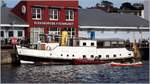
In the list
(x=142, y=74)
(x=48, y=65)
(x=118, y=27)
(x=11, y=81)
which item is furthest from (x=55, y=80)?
(x=118, y=27)

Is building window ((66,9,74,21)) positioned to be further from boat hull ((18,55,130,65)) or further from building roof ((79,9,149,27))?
boat hull ((18,55,130,65))

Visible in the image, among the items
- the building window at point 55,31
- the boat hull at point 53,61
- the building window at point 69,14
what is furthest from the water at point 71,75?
the building window at point 69,14

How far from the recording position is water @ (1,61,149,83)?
44.8m

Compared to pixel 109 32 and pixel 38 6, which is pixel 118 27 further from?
pixel 38 6

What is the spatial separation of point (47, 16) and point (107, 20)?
12.0 m

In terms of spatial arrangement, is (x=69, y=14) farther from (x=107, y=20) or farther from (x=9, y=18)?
(x=9, y=18)

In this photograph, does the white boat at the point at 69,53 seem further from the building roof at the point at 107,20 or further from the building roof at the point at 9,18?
the building roof at the point at 107,20

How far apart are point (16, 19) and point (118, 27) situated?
1602cm

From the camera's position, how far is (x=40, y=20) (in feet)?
243

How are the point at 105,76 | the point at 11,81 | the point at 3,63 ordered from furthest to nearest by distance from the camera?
the point at 3,63 < the point at 105,76 < the point at 11,81

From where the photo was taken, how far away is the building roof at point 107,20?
79.6 m

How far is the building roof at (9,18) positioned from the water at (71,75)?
1344 cm

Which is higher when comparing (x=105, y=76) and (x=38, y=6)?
(x=38, y=6)

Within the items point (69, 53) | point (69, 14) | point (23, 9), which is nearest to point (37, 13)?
point (23, 9)
